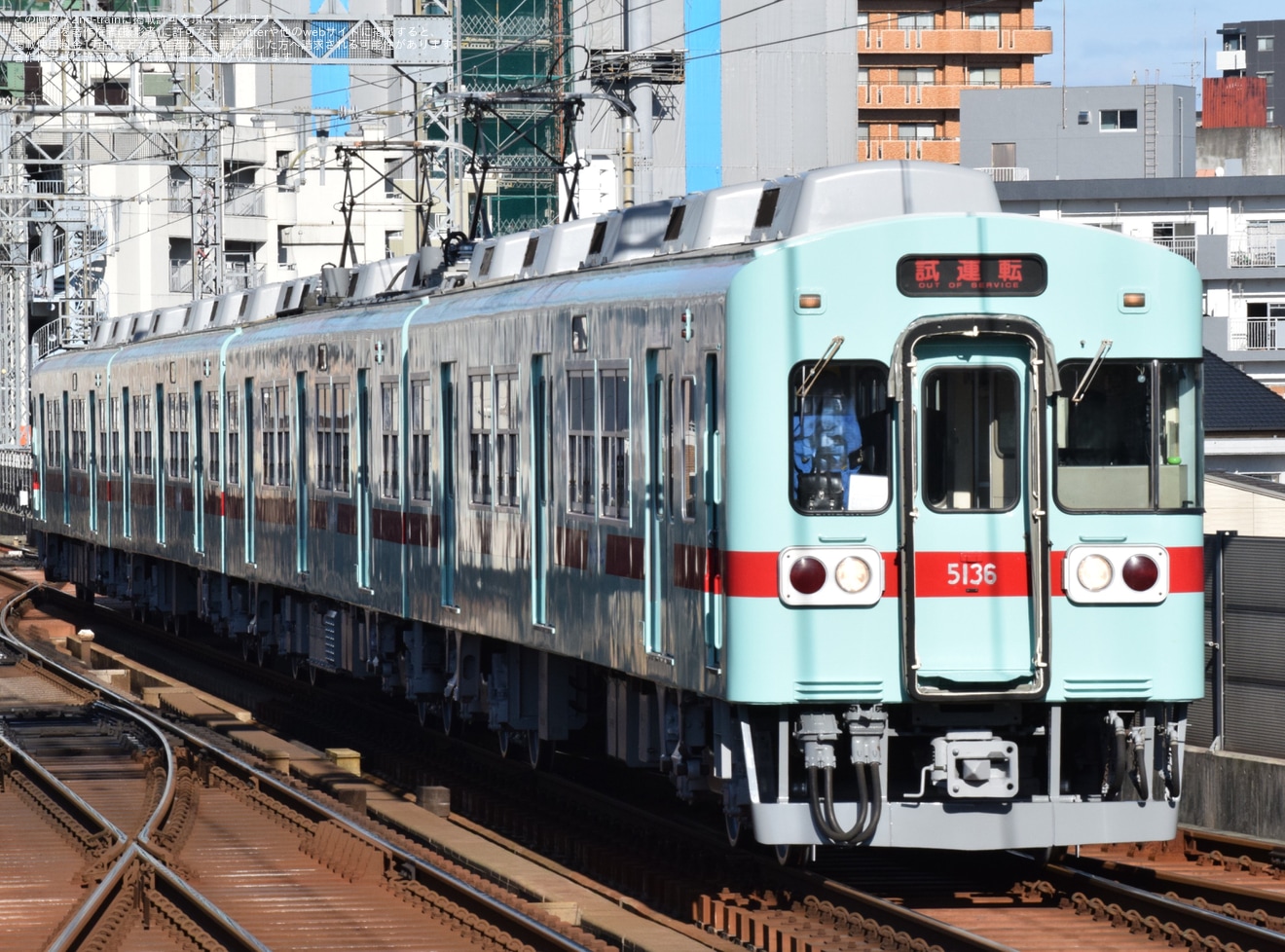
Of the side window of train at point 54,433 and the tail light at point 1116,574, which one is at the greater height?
the side window of train at point 54,433

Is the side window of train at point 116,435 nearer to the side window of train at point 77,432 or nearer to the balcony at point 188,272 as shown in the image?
the side window of train at point 77,432

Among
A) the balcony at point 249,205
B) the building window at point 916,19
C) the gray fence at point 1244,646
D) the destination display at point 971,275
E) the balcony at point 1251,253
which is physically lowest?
the gray fence at point 1244,646

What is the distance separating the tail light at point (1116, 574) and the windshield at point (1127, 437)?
0.62 ft

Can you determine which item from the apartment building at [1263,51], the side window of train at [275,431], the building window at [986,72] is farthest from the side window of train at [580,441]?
the apartment building at [1263,51]

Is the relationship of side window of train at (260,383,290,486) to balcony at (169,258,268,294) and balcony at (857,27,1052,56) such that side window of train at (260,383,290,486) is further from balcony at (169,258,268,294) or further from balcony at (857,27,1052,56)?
balcony at (857,27,1052,56)

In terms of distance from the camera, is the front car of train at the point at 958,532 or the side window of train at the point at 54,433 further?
the side window of train at the point at 54,433

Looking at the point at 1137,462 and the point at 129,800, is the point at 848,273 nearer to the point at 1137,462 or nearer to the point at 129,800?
the point at 1137,462

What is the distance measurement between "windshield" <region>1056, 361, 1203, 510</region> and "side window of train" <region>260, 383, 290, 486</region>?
10320 millimetres

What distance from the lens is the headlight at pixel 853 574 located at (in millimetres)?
9570

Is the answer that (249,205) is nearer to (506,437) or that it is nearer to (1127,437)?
(506,437)

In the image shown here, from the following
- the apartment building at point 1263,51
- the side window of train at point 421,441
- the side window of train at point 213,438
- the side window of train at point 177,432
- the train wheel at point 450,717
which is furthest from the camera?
the apartment building at point 1263,51

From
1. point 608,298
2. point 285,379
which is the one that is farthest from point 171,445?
point 608,298

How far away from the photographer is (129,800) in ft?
46.5

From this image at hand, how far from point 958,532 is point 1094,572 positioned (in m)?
0.62
